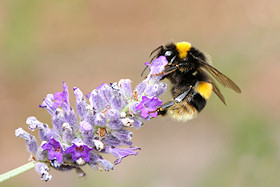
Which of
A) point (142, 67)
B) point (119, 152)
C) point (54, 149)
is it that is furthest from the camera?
point (142, 67)

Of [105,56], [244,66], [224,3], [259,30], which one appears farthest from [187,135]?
[224,3]

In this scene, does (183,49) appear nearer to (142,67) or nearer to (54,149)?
(54,149)

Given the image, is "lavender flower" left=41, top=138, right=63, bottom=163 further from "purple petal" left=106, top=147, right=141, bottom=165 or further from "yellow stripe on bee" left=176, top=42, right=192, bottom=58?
"yellow stripe on bee" left=176, top=42, right=192, bottom=58

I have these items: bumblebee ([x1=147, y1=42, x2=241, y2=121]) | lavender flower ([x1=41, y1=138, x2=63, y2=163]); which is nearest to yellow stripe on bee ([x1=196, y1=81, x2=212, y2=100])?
bumblebee ([x1=147, y1=42, x2=241, y2=121])

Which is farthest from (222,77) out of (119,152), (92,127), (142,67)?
(142,67)

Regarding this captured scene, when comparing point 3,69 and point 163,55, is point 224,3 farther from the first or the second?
point 163,55

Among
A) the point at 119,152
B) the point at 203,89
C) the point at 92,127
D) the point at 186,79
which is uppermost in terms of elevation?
the point at 186,79

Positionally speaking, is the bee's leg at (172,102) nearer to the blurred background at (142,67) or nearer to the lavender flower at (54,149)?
the lavender flower at (54,149)
